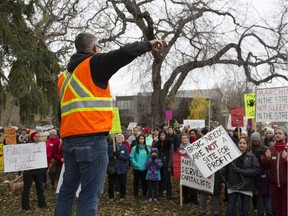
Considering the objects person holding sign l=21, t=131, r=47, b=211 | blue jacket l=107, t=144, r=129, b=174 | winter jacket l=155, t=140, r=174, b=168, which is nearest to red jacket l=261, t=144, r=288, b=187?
winter jacket l=155, t=140, r=174, b=168

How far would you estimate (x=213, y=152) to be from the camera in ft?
27.8

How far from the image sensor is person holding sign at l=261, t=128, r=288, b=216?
7.44 metres

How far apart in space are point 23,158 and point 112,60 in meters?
7.09

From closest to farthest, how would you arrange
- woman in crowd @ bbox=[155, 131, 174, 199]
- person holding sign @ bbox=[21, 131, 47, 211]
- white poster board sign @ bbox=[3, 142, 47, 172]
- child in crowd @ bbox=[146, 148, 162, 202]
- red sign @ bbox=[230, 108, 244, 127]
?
1. person holding sign @ bbox=[21, 131, 47, 211]
2. white poster board sign @ bbox=[3, 142, 47, 172]
3. child in crowd @ bbox=[146, 148, 162, 202]
4. woman in crowd @ bbox=[155, 131, 174, 199]
5. red sign @ bbox=[230, 108, 244, 127]

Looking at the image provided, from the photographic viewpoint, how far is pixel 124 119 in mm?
84062

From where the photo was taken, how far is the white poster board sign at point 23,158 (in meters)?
9.36

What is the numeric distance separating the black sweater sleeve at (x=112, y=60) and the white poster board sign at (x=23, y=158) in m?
6.62

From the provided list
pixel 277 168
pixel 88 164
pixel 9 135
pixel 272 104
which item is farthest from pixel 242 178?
pixel 9 135

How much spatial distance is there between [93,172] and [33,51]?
660cm

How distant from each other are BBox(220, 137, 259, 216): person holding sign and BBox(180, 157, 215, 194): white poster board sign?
73 centimetres

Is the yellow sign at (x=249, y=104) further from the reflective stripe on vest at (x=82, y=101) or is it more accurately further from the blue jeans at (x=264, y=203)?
the reflective stripe on vest at (x=82, y=101)

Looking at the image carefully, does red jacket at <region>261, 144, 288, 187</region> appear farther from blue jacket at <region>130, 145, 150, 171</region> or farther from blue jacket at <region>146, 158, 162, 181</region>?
blue jacket at <region>130, 145, 150, 171</region>

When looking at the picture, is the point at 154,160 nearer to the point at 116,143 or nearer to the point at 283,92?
the point at 116,143

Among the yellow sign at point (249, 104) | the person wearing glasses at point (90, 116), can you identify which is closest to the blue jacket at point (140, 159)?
the yellow sign at point (249, 104)
